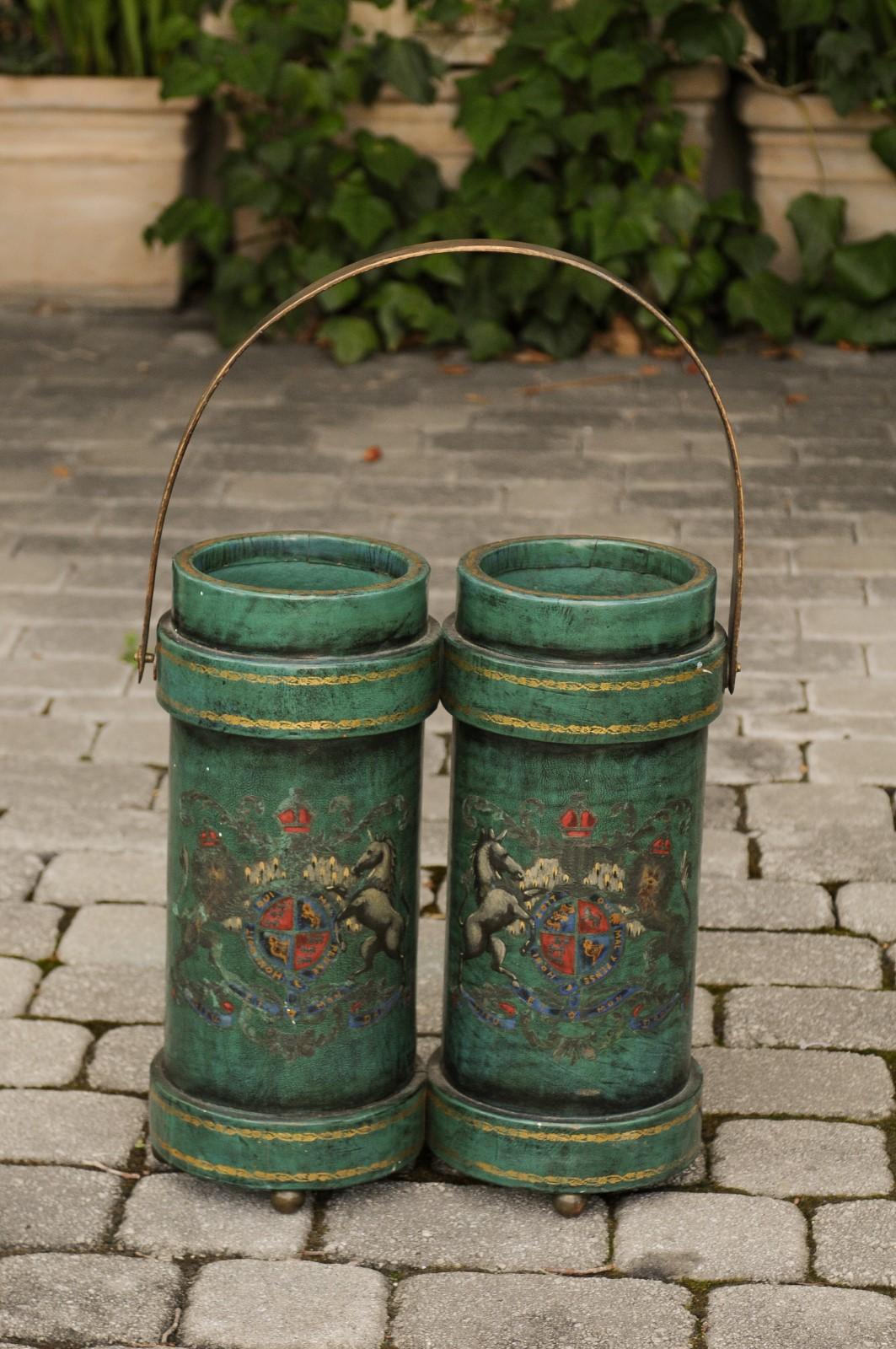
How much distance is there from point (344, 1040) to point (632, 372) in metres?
4.86

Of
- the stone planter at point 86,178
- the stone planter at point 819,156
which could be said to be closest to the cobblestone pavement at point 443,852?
the stone planter at point 86,178

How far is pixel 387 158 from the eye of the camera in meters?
7.26

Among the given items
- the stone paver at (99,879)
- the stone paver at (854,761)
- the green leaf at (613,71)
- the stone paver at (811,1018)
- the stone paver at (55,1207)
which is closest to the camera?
the stone paver at (55,1207)

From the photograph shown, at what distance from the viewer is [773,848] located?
390 cm

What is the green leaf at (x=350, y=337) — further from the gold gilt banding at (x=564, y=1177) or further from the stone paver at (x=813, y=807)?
the gold gilt banding at (x=564, y=1177)

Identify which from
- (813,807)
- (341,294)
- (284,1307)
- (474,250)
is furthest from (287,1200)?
(341,294)

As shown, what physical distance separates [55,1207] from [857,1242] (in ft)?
3.83

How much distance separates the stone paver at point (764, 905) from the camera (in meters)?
3.59

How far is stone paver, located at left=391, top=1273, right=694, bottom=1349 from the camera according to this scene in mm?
2447

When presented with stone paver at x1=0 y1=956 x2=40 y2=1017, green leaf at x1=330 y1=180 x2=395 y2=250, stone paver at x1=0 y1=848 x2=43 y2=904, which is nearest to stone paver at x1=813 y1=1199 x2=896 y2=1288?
stone paver at x1=0 y1=956 x2=40 y2=1017

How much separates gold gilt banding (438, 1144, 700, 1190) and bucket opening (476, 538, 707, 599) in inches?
33.6

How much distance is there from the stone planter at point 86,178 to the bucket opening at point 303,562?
Answer: 518cm

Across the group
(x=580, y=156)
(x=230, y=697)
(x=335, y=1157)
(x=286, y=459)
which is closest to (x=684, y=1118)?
(x=335, y=1157)

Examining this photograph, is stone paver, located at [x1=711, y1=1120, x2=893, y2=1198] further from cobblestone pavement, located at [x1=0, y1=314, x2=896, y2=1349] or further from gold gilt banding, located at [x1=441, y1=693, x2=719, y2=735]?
gold gilt banding, located at [x1=441, y1=693, x2=719, y2=735]
